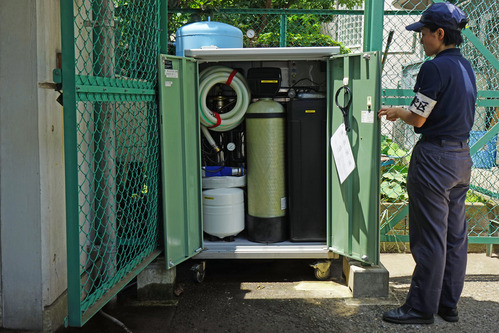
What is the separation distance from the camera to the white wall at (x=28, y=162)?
8.95ft

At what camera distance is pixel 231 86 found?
13.8ft

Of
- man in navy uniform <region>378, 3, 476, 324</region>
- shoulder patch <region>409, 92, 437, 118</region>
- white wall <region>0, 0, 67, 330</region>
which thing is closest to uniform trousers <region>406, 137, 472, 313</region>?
man in navy uniform <region>378, 3, 476, 324</region>

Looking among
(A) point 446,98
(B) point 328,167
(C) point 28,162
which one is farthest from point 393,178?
(C) point 28,162

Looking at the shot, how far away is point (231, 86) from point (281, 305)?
5.95 ft

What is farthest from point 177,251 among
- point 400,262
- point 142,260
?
point 400,262

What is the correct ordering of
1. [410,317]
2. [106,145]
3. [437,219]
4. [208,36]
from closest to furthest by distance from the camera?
1. [106,145]
2. [437,219]
3. [410,317]
4. [208,36]

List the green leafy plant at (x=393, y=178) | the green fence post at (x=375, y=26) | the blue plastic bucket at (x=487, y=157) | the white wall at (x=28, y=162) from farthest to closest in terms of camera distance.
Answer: the blue plastic bucket at (x=487, y=157)
the green leafy plant at (x=393, y=178)
the green fence post at (x=375, y=26)
the white wall at (x=28, y=162)

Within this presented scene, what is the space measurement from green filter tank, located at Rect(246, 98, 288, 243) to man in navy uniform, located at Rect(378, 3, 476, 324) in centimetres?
107

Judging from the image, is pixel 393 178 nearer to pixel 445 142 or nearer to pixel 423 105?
pixel 445 142

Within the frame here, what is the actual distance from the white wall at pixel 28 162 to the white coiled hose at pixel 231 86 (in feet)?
4.75

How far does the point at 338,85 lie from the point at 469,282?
1.96 metres

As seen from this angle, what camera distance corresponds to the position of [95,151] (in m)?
3.05

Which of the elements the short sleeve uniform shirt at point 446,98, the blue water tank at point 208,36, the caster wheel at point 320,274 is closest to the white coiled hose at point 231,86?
the blue water tank at point 208,36

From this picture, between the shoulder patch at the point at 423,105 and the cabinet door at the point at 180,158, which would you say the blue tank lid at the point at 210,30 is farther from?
the shoulder patch at the point at 423,105
